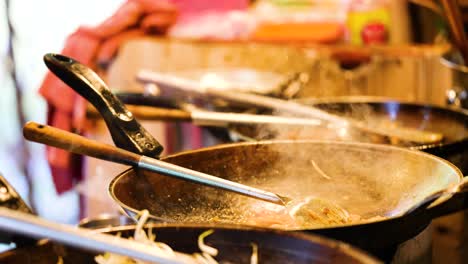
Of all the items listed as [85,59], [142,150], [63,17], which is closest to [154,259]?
[142,150]

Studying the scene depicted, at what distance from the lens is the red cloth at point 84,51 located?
394 centimetres

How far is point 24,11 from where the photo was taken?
3.81 meters

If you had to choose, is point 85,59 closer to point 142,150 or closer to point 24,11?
point 24,11

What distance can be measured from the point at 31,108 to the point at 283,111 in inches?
101

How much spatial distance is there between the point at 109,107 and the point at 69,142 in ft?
0.61

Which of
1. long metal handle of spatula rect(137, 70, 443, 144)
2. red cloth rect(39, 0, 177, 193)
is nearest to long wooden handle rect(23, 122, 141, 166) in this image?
long metal handle of spatula rect(137, 70, 443, 144)

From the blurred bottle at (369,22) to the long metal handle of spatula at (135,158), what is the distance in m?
2.74

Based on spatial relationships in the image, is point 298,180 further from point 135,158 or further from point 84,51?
point 84,51

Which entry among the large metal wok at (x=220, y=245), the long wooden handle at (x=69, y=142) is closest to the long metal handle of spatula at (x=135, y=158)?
the long wooden handle at (x=69, y=142)

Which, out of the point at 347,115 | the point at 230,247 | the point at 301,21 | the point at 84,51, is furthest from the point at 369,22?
the point at 230,247

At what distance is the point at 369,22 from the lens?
4.00 m

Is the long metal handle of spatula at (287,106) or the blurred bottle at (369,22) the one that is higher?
the blurred bottle at (369,22)

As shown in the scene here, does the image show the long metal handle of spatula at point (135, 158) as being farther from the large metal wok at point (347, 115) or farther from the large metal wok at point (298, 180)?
the large metal wok at point (347, 115)

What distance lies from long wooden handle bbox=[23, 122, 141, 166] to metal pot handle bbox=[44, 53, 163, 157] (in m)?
0.08
